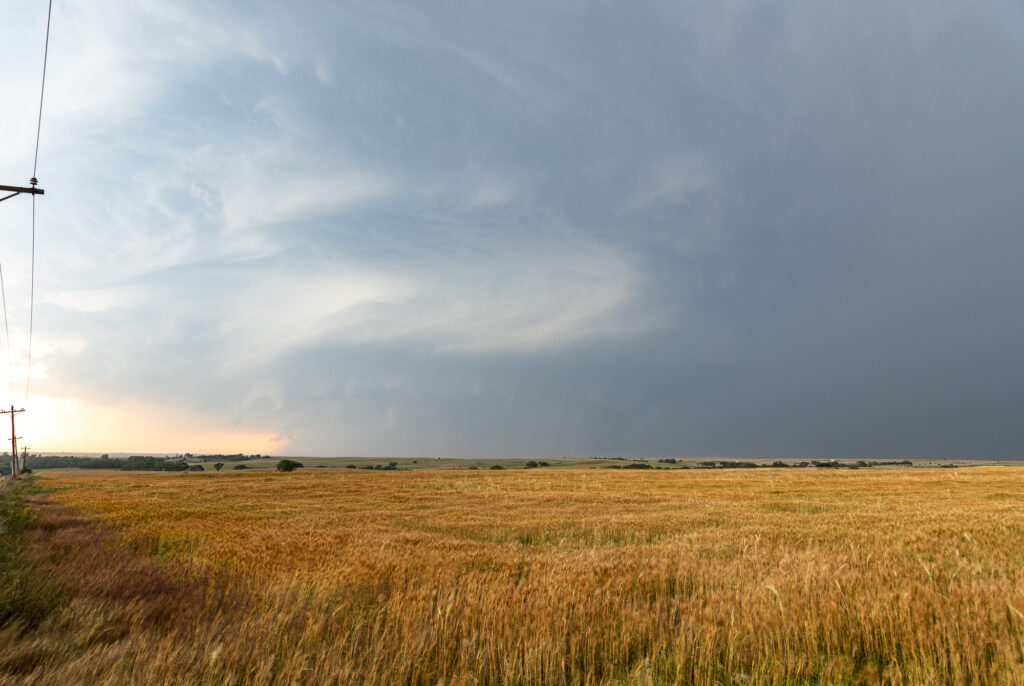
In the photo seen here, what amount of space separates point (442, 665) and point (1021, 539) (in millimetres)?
16330

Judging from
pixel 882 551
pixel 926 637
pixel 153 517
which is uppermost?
pixel 926 637

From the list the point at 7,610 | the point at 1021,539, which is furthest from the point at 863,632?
the point at 1021,539

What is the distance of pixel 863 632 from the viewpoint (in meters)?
5.37

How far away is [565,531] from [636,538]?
9.77 feet

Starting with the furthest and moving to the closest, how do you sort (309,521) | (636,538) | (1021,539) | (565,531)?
(309,521) → (565,531) → (636,538) → (1021,539)

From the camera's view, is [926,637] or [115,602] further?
[115,602]

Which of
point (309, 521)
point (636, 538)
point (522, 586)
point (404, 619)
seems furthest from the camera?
point (309, 521)

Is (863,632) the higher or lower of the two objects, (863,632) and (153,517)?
the higher

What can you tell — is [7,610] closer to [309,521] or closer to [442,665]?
[442,665]

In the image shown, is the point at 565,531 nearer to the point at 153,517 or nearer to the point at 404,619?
the point at 404,619

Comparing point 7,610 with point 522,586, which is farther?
point 522,586

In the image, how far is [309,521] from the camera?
20875 millimetres

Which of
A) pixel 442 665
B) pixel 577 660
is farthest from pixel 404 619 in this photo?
pixel 577 660

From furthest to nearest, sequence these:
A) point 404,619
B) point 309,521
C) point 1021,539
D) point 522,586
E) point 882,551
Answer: point 309,521
point 1021,539
point 882,551
point 522,586
point 404,619
